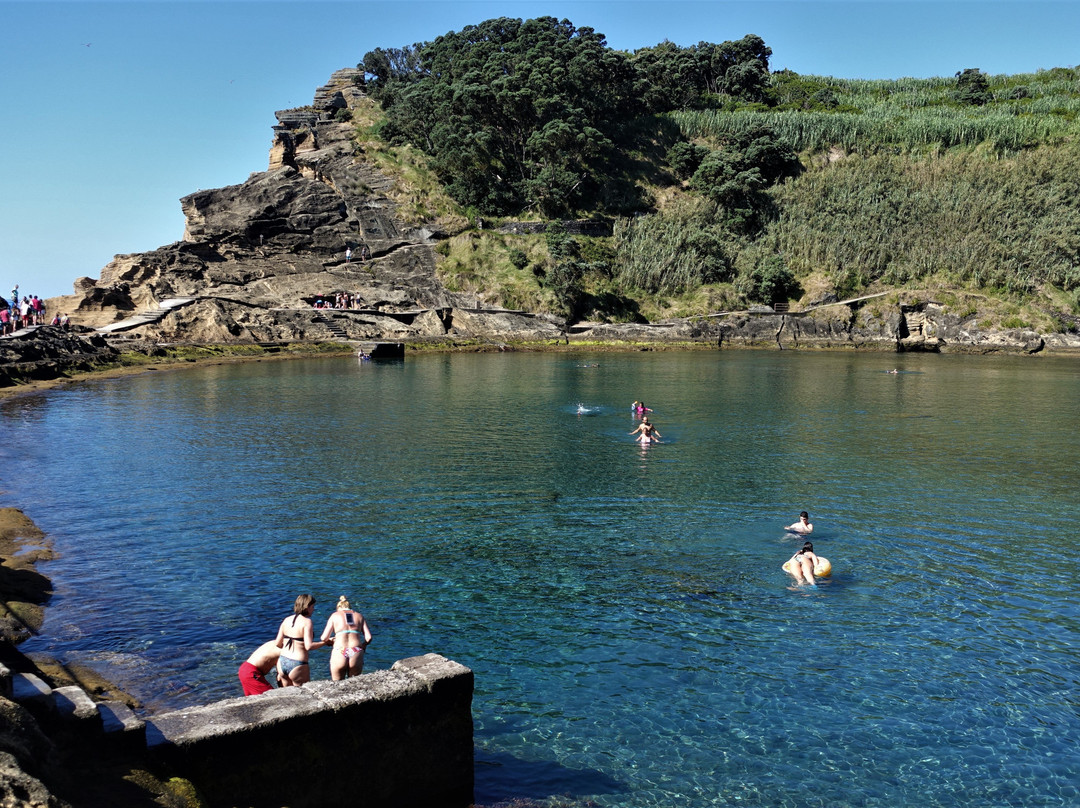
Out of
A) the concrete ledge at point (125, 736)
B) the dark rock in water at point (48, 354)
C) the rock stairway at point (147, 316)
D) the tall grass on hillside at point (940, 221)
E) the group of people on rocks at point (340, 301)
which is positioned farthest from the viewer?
the tall grass on hillside at point (940, 221)

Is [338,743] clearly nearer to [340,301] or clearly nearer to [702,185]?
[340,301]

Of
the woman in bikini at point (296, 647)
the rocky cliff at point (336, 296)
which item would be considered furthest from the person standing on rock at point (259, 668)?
the rocky cliff at point (336, 296)

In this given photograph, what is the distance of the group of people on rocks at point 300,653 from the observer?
12266 millimetres

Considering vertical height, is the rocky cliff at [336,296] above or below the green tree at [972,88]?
below

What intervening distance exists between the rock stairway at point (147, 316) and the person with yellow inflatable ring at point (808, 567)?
76768mm

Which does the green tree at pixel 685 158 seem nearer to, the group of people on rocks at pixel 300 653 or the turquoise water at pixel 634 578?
the turquoise water at pixel 634 578

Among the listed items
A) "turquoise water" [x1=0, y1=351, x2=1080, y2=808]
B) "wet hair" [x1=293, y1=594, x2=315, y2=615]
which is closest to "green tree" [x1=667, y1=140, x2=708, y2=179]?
"turquoise water" [x1=0, y1=351, x2=1080, y2=808]

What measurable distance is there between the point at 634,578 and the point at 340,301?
251 feet

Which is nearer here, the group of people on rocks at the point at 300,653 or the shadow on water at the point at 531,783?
the shadow on water at the point at 531,783

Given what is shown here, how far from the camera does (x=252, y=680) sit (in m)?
12.3

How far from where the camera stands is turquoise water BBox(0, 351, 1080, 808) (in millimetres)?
12180

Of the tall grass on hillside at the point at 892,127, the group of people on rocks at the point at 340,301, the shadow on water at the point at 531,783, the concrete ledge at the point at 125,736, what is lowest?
the shadow on water at the point at 531,783

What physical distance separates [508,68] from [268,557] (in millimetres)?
101720

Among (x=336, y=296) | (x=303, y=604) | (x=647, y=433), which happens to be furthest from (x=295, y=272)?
(x=303, y=604)
